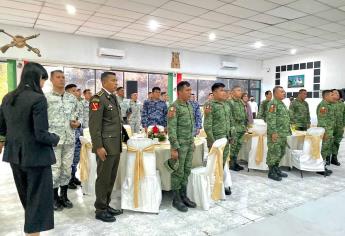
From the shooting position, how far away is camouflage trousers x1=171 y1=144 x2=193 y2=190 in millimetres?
3244

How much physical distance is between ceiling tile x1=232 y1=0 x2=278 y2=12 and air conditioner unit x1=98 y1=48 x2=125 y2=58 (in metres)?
4.18

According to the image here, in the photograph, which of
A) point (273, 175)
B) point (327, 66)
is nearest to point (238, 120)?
point (273, 175)

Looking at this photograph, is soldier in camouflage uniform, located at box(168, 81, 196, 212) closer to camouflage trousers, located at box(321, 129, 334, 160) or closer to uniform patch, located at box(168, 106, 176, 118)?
uniform patch, located at box(168, 106, 176, 118)

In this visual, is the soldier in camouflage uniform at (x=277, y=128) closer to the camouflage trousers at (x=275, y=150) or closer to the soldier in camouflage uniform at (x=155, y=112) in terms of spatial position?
the camouflage trousers at (x=275, y=150)

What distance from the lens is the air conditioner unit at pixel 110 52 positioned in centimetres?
814

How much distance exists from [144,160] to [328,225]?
6.72 feet

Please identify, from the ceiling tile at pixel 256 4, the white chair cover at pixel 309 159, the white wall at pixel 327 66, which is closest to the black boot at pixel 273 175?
the white chair cover at pixel 309 159

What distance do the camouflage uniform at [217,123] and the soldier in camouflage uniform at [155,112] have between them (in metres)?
1.92

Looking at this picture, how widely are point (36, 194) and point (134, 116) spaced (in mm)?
5054

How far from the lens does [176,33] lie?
7.68 metres

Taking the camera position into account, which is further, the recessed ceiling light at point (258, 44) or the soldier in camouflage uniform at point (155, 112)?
the recessed ceiling light at point (258, 44)

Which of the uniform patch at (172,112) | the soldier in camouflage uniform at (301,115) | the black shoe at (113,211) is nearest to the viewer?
the black shoe at (113,211)

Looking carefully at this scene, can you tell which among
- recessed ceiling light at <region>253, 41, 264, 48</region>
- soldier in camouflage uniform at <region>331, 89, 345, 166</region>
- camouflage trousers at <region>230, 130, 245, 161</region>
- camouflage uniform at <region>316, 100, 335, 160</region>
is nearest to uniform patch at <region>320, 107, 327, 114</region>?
camouflage uniform at <region>316, 100, 335, 160</region>

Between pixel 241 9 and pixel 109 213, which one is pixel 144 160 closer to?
pixel 109 213
